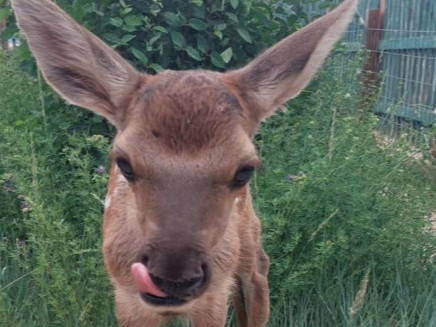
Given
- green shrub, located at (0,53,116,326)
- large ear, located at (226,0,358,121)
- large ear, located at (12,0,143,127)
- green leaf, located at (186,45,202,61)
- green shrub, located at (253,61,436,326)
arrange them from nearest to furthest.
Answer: large ear, located at (12,0,143,127)
large ear, located at (226,0,358,121)
green shrub, located at (0,53,116,326)
green shrub, located at (253,61,436,326)
green leaf, located at (186,45,202,61)

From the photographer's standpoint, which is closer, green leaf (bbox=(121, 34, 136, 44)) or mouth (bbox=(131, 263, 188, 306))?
mouth (bbox=(131, 263, 188, 306))

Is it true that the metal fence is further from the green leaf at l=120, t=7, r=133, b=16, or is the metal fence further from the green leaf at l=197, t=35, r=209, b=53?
the green leaf at l=120, t=7, r=133, b=16

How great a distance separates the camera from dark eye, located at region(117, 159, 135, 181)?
3242 mm

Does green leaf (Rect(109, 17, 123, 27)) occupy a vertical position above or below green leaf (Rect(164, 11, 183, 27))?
above

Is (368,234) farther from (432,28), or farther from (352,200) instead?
(432,28)

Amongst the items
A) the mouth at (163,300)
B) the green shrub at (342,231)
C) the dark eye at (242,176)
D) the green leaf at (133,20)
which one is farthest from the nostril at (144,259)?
the green leaf at (133,20)

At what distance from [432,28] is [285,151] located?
240 inches

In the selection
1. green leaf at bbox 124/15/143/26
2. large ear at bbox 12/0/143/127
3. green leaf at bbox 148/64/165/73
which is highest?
large ear at bbox 12/0/143/127

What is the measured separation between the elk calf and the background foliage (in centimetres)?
46

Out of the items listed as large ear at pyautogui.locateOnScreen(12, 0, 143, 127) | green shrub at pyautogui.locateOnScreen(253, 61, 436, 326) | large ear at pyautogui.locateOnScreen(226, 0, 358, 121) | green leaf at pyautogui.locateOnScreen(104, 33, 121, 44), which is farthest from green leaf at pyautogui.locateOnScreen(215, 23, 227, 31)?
large ear at pyautogui.locateOnScreen(12, 0, 143, 127)

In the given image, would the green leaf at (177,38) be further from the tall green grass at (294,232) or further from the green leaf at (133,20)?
the tall green grass at (294,232)

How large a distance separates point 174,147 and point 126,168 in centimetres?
25

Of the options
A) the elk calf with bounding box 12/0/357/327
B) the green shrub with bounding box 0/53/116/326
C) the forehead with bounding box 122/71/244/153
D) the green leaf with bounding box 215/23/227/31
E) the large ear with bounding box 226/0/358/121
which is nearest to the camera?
the elk calf with bounding box 12/0/357/327

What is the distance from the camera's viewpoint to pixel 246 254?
176 inches
